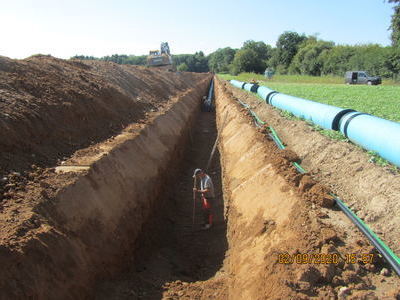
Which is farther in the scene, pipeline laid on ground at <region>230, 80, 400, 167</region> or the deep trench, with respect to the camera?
pipeline laid on ground at <region>230, 80, 400, 167</region>

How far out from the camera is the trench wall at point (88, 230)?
169 inches

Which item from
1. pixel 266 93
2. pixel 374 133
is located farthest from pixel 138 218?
pixel 266 93

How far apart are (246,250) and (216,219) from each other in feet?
9.82

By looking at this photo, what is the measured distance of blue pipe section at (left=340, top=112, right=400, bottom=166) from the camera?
6242mm

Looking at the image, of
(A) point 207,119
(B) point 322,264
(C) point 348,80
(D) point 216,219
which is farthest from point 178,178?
(C) point 348,80

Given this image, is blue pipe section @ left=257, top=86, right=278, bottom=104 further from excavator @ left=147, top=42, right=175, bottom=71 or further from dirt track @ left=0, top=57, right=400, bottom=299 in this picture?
excavator @ left=147, top=42, right=175, bottom=71

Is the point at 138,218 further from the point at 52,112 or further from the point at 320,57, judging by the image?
the point at 320,57

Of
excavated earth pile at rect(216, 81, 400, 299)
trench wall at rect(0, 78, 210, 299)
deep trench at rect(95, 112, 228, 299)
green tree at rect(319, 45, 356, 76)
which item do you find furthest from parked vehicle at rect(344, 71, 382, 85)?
trench wall at rect(0, 78, 210, 299)

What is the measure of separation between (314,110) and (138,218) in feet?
21.9

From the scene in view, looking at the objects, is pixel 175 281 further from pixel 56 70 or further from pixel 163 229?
pixel 56 70

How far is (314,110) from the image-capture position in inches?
424

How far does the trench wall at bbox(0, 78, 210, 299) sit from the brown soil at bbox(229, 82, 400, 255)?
4104 mm

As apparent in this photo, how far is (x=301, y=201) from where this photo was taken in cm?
583
